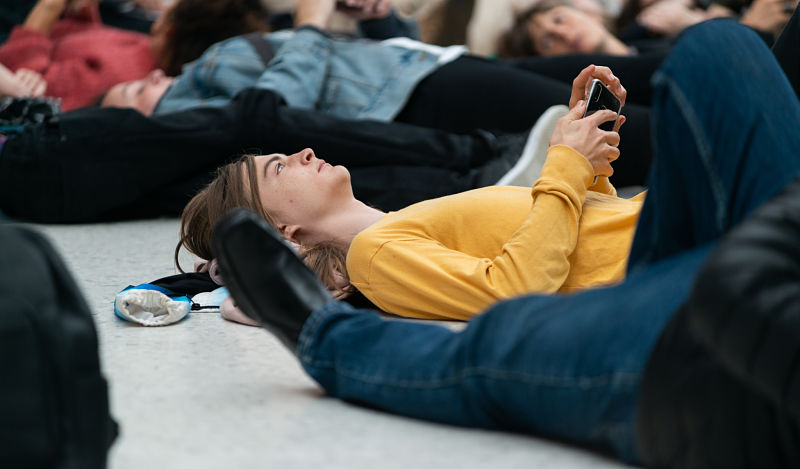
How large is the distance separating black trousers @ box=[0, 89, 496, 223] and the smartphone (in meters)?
0.68

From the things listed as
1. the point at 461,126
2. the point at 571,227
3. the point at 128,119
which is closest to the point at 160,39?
the point at 128,119

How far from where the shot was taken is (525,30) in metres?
3.11

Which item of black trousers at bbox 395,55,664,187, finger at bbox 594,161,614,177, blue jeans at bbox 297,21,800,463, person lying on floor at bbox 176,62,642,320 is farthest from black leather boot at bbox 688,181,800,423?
black trousers at bbox 395,55,664,187

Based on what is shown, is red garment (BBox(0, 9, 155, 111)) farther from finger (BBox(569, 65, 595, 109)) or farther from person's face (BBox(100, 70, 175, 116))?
finger (BBox(569, 65, 595, 109))

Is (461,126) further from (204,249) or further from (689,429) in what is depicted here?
(689,429)

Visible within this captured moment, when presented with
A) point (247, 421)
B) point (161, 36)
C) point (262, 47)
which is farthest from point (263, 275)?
point (161, 36)

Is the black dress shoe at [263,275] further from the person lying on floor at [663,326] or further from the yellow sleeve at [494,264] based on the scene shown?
the yellow sleeve at [494,264]

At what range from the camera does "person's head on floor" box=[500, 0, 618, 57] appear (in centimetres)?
294

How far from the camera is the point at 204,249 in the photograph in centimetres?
152

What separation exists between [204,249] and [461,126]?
39.3 inches

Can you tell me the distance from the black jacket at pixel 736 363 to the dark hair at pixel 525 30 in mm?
2480

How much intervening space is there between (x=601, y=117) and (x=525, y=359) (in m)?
0.63

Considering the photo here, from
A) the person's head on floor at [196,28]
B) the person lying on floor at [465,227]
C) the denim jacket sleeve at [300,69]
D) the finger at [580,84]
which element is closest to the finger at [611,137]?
the person lying on floor at [465,227]

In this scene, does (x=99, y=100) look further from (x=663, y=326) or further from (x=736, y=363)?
(x=736, y=363)
